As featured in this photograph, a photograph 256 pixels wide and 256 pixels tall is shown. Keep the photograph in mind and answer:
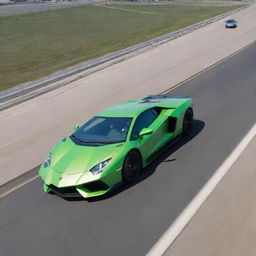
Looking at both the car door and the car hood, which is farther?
the car door

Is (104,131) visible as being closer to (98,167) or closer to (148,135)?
(148,135)

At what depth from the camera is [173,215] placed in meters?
7.33

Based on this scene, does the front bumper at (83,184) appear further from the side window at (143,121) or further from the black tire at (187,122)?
the black tire at (187,122)

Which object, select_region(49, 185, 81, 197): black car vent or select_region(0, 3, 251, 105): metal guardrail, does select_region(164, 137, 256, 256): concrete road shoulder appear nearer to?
select_region(49, 185, 81, 197): black car vent

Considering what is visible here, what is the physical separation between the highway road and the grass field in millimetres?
15287

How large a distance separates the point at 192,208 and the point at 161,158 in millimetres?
2485

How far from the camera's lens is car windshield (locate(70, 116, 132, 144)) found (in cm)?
884

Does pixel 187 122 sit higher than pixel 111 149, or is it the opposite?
pixel 111 149

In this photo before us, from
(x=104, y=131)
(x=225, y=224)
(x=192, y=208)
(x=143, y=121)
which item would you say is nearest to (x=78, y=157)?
(x=104, y=131)

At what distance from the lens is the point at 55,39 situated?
1694 inches

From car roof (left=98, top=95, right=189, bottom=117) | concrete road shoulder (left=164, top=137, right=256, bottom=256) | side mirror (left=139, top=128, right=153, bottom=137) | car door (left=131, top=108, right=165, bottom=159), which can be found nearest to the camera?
concrete road shoulder (left=164, top=137, right=256, bottom=256)

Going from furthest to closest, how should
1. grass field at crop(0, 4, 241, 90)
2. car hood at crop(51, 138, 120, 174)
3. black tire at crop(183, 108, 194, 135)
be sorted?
grass field at crop(0, 4, 241, 90) → black tire at crop(183, 108, 194, 135) → car hood at crop(51, 138, 120, 174)

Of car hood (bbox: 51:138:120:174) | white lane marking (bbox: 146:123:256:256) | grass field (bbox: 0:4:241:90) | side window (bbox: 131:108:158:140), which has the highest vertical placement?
side window (bbox: 131:108:158:140)

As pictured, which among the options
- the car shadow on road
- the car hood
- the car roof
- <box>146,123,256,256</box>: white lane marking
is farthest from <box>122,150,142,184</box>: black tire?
<box>146,123,256,256</box>: white lane marking
